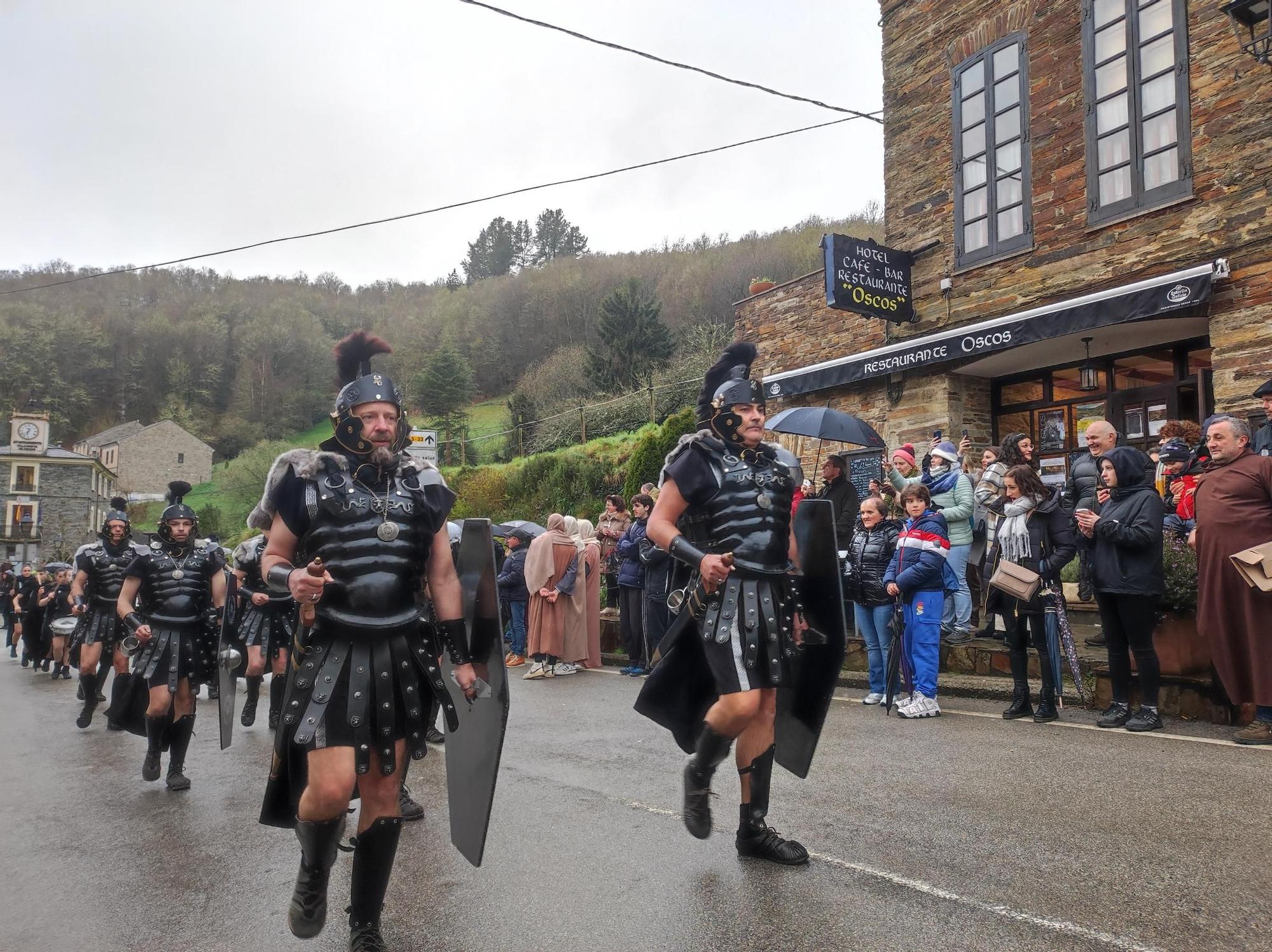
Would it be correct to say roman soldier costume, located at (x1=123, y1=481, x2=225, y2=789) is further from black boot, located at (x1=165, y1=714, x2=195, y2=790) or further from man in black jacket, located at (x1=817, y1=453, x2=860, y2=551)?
man in black jacket, located at (x1=817, y1=453, x2=860, y2=551)

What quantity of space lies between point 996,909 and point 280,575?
9.30 ft

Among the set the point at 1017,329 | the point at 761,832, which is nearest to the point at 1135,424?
the point at 1017,329

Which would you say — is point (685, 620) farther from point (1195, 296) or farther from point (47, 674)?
point (47, 674)

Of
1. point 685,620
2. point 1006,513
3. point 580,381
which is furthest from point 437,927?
point 580,381

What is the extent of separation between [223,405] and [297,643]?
281ft

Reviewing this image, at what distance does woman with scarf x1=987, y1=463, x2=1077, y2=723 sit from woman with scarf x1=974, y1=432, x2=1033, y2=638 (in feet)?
1.00

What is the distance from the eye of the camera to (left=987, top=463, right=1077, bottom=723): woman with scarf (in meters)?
7.12

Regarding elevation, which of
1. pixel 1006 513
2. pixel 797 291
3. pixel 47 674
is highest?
pixel 797 291

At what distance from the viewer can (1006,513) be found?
7.57 meters

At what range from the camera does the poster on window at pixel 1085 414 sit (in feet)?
43.4

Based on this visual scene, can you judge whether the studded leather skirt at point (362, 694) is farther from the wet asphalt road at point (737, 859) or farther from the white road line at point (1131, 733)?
the white road line at point (1131, 733)

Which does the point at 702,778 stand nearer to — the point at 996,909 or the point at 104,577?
the point at 996,909

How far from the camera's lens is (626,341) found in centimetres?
3800

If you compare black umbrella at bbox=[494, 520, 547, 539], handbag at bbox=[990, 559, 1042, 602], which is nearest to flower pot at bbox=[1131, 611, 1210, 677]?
handbag at bbox=[990, 559, 1042, 602]
